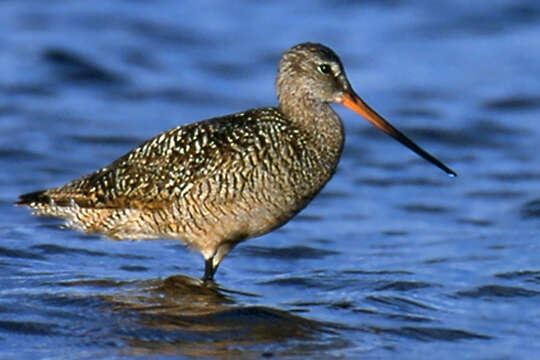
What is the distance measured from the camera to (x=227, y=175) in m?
8.18

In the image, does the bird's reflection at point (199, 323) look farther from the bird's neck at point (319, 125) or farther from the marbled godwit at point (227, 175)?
the bird's neck at point (319, 125)

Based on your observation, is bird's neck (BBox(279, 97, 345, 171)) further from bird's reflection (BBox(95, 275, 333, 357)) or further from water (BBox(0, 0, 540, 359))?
bird's reflection (BBox(95, 275, 333, 357))

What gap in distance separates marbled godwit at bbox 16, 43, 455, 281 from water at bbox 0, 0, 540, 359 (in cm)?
40

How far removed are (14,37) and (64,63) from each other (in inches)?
44.5

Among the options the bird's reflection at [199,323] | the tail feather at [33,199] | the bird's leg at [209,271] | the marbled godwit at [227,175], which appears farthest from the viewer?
the tail feather at [33,199]

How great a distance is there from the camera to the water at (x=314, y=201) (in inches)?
304

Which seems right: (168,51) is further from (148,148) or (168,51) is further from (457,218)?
(148,148)

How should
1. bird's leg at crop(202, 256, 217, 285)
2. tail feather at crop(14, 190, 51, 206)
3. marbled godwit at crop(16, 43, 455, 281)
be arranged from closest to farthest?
marbled godwit at crop(16, 43, 455, 281) → bird's leg at crop(202, 256, 217, 285) → tail feather at crop(14, 190, 51, 206)

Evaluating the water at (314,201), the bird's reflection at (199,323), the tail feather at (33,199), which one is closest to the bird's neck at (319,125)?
the water at (314,201)

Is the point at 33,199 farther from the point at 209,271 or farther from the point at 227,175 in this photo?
the point at 227,175

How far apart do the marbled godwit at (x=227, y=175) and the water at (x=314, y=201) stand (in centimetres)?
40

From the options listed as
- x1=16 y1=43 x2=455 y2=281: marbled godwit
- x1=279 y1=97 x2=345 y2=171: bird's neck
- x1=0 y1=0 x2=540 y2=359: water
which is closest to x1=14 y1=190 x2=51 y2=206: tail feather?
x1=16 y1=43 x2=455 y2=281: marbled godwit

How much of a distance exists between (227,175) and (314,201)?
3.08 meters

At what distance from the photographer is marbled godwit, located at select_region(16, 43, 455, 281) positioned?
820 cm
